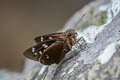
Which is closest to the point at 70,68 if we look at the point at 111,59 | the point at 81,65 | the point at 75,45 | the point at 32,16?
the point at 81,65

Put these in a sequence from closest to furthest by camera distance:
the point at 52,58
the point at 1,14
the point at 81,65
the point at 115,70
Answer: the point at 115,70 < the point at 81,65 < the point at 52,58 < the point at 1,14

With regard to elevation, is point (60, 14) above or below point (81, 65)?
above

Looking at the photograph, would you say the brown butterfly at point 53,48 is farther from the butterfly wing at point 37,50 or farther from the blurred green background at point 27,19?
the blurred green background at point 27,19

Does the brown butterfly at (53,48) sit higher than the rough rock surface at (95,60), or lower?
higher

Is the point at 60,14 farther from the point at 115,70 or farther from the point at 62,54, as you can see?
the point at 115,70

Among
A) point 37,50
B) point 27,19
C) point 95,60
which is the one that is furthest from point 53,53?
point 27,19

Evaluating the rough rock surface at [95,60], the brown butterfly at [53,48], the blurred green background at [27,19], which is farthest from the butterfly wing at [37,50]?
the blurred green background at [27,19]

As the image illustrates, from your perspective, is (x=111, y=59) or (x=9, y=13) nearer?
(x=111, y=59)

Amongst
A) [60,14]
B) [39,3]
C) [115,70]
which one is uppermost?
[39,3]
